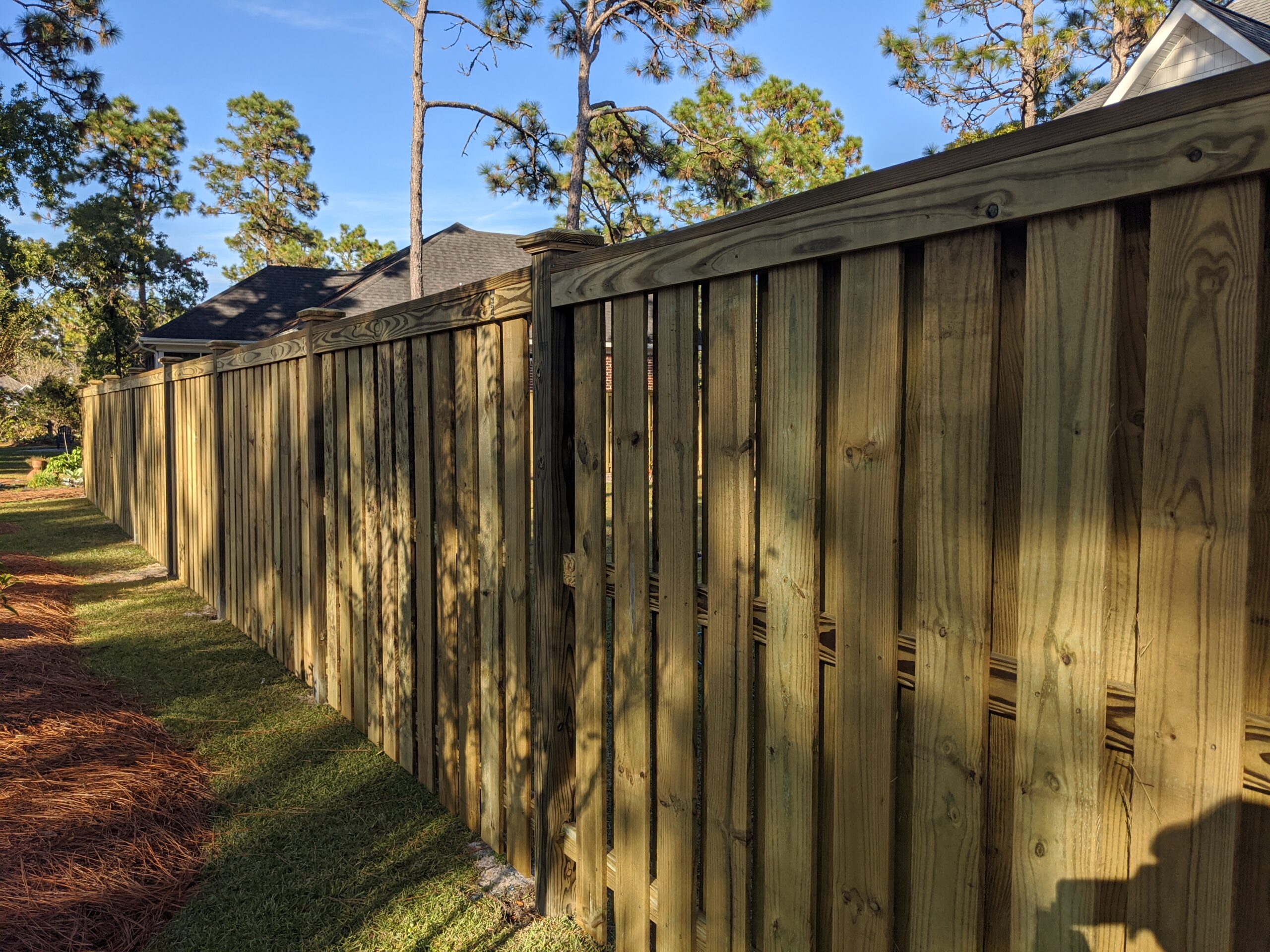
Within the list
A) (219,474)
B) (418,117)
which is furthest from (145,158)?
(219,474)

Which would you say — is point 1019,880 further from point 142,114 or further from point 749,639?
point 142,114

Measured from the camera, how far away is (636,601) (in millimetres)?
2412

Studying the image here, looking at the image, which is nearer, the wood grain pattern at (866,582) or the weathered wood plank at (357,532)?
the wood grain pattern at (866,582)

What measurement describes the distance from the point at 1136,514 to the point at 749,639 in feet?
3.03

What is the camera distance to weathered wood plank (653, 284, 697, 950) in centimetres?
217

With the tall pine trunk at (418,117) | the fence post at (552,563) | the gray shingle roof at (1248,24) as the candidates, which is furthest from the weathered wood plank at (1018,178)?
the tall pine trunk at (418,117)

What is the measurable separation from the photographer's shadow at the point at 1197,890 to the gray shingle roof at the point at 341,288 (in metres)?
20.8

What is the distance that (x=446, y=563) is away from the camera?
351 cm

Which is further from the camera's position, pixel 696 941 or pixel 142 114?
pixel 142 114

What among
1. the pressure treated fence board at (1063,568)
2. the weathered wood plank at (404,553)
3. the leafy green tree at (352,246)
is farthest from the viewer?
the leafy green tree at (352,246)

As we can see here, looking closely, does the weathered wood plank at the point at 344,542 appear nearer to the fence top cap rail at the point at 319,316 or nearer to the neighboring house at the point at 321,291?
the fence top cap rail at the point at 319,316

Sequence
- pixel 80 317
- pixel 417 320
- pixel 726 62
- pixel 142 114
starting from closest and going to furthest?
pixel 417 320, pixel 726 62, pixel 80 317, pixel 142 114

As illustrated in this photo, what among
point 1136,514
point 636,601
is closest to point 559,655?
point 636,601

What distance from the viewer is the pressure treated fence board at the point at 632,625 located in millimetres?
2359
